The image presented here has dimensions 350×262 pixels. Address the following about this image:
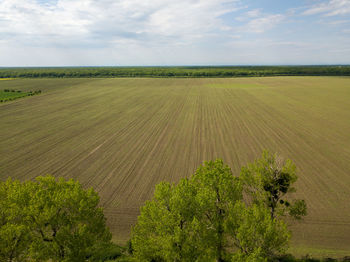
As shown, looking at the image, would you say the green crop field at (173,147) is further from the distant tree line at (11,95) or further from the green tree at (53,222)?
the distant tree line at (11,95)

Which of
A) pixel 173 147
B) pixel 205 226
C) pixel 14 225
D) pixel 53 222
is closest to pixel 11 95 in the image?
pixel 173 147

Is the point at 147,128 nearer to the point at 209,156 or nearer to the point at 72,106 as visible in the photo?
the point at 209,156

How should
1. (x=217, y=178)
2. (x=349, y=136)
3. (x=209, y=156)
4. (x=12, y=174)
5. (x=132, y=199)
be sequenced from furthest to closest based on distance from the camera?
(x=349, y=136) < (x=209, y=156) < (x=12, y=174) < (x=132, y=199) < (x=217, y=178)

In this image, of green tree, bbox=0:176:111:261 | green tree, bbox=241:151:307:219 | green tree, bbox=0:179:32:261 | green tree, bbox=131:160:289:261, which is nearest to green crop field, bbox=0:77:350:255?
green tree, bbox=241:151:307:219

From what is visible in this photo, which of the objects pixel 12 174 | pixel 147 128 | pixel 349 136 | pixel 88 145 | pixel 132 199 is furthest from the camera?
pixel 147 128

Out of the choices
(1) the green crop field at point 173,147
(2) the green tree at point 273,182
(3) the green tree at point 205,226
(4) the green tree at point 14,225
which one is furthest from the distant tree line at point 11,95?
(2) the green tree at point 273,182

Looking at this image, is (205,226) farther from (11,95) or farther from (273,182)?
(11,95)

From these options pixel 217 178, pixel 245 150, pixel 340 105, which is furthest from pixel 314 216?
pixel 340 105
